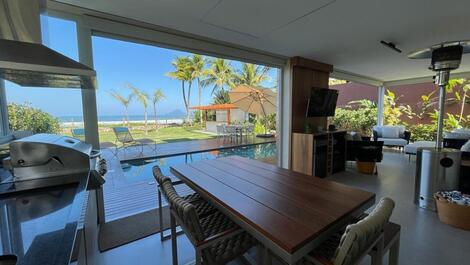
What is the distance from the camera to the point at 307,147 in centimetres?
386

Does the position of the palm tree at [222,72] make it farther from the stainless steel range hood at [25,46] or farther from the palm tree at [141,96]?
the stainless steel range hood at [25,46]

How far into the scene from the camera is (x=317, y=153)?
395cm

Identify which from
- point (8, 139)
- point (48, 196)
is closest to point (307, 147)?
point (48, 196)

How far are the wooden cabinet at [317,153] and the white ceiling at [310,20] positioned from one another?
1593 mm

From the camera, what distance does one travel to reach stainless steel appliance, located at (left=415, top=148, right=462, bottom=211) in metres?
2.54

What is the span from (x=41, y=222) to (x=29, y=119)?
1.88 metres

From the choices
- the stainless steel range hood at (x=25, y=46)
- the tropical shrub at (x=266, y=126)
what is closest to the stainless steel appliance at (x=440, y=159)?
the stainless steel range hood at (x=25, y=46)

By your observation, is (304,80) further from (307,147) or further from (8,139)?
(8,139)

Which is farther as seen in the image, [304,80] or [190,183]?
[304,80]

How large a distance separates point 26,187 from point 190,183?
39.0 inches

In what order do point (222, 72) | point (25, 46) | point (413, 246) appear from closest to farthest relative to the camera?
point (25, 46) → point (413, 246) → point (222, 72)

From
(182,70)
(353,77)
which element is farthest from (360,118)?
(182,70)

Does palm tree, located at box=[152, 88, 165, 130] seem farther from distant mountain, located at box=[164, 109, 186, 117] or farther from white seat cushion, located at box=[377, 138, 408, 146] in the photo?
white seat cushion, located at box=[377, 138, 408, 146]

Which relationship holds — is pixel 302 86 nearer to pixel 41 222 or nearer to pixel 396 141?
pixel 396 141
